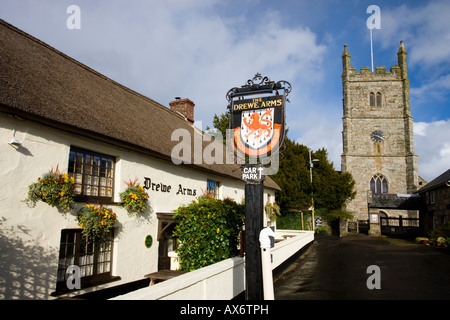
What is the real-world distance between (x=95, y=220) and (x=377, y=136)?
3860cm

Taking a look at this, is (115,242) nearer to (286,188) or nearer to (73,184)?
(73,184)

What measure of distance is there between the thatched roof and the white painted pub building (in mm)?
35

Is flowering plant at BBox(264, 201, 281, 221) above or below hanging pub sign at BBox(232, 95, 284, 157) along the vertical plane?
below

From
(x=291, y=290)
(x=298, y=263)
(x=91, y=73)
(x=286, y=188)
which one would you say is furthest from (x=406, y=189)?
(x=91, y=73)

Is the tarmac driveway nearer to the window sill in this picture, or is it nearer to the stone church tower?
the window sill

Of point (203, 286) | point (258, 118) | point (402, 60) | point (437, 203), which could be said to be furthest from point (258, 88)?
point (402, 60)

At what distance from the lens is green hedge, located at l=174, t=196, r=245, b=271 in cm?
888

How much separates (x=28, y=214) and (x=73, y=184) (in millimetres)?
1160

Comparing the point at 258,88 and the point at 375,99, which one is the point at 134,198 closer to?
the point at 258,88

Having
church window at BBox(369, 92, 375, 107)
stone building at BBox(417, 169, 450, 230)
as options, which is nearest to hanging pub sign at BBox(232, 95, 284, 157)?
stone building at BBox(417, 169, 450, 230)

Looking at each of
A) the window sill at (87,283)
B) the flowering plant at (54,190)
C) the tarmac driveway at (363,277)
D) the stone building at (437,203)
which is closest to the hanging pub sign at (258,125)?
the flowering plant at (54,190)

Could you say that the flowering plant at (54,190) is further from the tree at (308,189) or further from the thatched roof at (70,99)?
the tree at (308,189)

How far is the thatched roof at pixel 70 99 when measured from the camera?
6.89m

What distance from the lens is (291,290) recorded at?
365 inches
